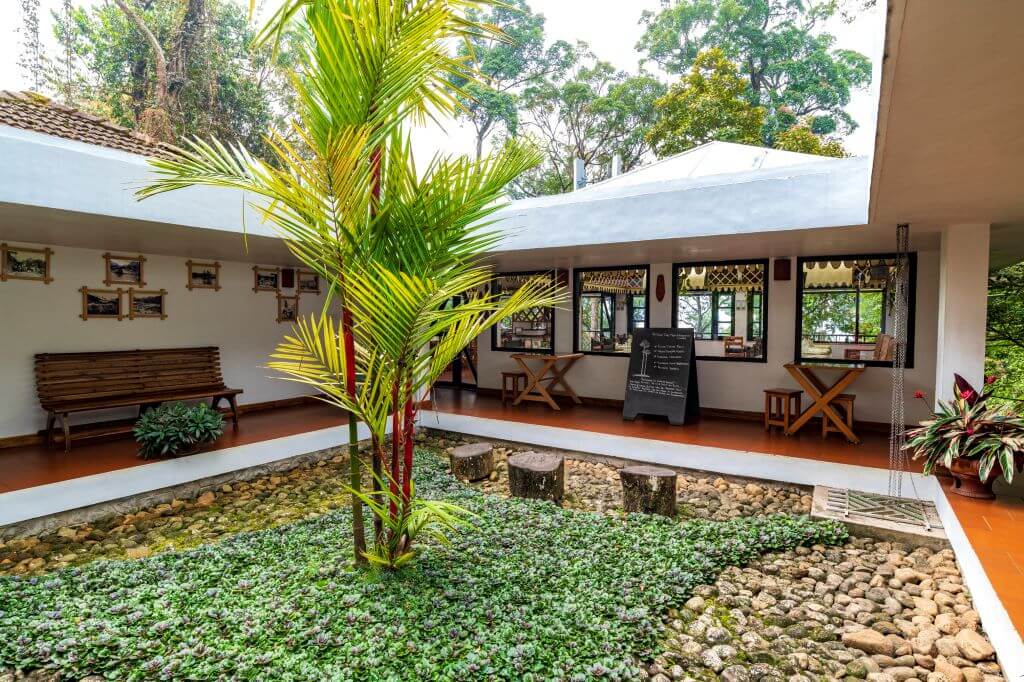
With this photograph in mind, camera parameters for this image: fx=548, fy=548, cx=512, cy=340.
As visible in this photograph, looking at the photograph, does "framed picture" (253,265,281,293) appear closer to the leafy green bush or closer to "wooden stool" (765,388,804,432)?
the leafy green bush

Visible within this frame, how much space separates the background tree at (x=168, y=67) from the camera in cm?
1538

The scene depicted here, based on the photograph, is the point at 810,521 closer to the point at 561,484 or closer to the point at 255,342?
the point at 561,484

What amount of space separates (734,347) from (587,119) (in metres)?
14.4

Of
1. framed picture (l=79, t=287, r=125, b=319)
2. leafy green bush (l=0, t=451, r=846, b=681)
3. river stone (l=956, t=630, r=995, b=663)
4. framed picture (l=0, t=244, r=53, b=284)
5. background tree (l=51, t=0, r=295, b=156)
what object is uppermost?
background tree (l=51, t=0, r=295, b=156)

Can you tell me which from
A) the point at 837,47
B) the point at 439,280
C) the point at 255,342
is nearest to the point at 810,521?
the point at 439,280

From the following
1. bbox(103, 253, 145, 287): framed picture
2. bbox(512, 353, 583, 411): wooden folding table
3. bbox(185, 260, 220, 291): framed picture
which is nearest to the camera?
bbox(103, 253, 145, 287): framed picture

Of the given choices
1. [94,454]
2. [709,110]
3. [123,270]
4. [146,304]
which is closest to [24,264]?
[123,270]

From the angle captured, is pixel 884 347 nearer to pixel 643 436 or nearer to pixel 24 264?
pixel 643 436

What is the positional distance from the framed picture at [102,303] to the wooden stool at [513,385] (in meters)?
4.81

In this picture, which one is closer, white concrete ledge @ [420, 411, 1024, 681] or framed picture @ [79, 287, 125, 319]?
white concrete ledge @ [420, 411, 1024, 681]

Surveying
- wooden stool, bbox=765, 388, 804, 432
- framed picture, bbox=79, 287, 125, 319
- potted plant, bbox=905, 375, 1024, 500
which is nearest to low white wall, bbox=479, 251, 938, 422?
wooden stool, bbox=765, 388, 804, 432

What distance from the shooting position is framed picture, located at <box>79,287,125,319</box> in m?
6.18

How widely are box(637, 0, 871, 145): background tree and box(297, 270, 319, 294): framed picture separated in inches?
616

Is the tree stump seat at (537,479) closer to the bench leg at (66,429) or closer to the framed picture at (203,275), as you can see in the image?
the bench leg at (66,429)
